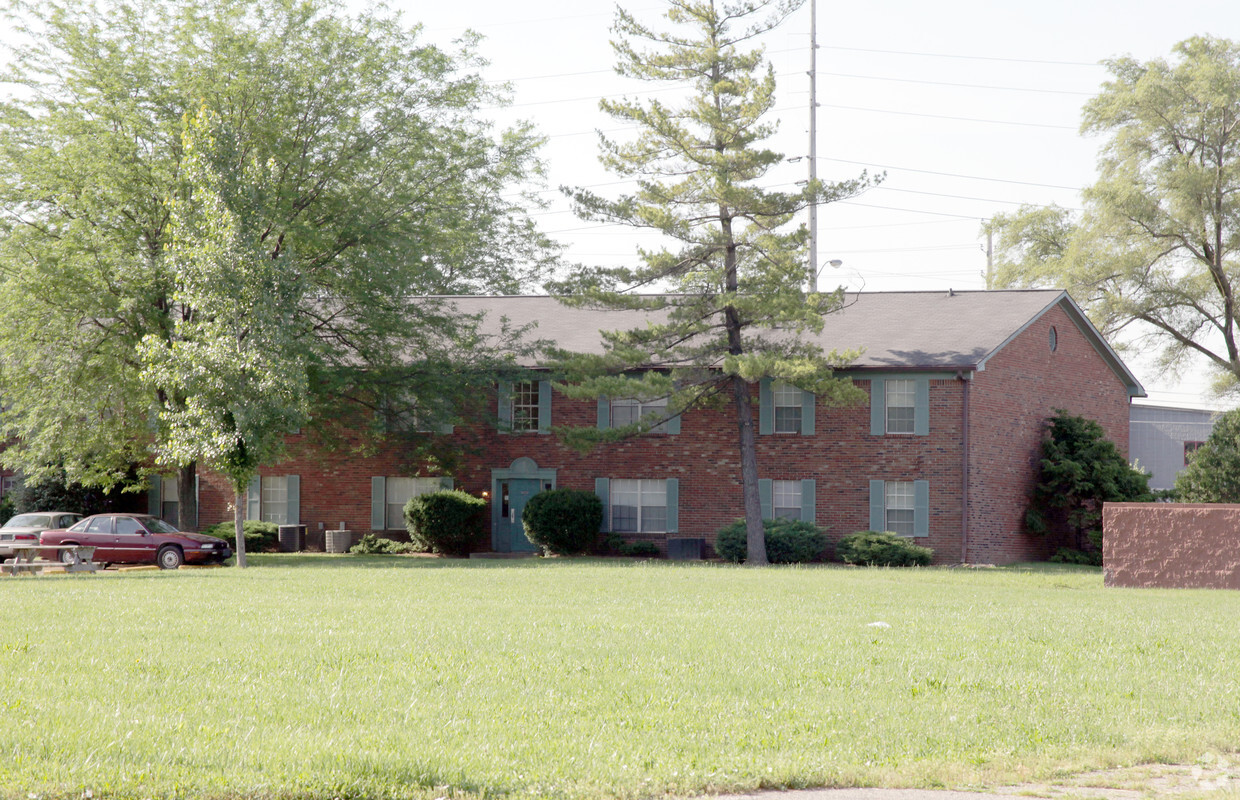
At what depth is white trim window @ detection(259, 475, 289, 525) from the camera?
35406 millimetres

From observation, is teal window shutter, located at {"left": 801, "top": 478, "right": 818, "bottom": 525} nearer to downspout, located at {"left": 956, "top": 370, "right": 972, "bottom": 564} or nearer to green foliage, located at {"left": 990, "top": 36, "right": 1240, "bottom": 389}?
downspout, located at {"left": 956, "top": 370, "right": 972, "bottom": 564}

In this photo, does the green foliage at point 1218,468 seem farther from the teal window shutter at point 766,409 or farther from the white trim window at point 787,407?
the teal window shutter at point 766,409

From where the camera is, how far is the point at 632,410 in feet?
107

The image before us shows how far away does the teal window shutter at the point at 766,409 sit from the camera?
3117cm

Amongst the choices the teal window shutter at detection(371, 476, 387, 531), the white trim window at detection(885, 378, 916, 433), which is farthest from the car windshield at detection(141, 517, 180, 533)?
the white trim window at detection(885, 378, 916, 433)

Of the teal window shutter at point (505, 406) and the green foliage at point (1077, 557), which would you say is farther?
the teal window shutter at point (505, 406)

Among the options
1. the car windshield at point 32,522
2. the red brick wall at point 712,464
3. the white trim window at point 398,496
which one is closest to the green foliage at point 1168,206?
the red brick wall at point 712,464

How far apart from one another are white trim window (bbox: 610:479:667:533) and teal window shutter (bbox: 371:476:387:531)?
7116mm

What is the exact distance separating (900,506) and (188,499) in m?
19.6

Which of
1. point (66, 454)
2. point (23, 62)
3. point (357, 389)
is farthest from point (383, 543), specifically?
point (23, 62)

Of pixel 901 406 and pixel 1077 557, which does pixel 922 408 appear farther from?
pixel 1077 557

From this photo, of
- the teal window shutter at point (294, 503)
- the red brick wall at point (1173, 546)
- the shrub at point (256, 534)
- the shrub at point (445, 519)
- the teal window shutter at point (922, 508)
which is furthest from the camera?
the teal window shutter at point (294, 503)

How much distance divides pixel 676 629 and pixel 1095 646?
15.0ft

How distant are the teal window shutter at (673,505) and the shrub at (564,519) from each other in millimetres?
1879
